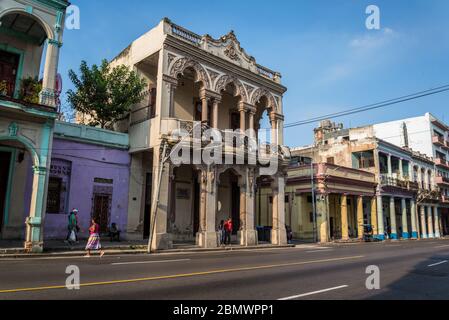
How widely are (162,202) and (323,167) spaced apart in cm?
1871

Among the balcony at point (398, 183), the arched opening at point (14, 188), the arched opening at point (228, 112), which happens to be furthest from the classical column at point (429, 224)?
the arched opening at point (14, 188)

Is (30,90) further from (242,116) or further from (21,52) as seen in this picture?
(242,116)

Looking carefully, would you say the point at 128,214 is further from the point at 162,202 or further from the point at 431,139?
the point at 431,139

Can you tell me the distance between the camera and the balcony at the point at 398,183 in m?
40.2

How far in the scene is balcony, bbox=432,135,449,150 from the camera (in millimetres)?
53375

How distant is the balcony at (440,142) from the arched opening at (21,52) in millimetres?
53178

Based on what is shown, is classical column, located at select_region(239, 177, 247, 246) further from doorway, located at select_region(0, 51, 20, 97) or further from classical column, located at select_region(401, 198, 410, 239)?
classical column, located at select_region(401, 198, 410, 239)

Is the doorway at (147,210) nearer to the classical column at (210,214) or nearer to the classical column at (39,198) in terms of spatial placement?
the classical column at (210,214)

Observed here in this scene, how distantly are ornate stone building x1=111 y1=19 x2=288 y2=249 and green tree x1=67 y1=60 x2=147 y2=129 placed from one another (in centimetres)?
130

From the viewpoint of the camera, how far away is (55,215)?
18.7 metres

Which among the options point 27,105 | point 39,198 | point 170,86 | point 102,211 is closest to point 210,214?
point 102,211

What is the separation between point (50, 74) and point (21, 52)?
344cm
